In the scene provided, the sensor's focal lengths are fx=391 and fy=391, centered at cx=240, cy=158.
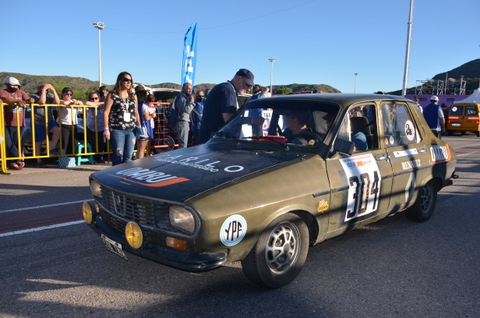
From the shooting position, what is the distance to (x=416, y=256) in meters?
3.82

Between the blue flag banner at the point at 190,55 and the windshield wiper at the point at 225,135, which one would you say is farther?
the blue flag banner at the point at 190,55

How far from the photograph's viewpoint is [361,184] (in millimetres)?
3619

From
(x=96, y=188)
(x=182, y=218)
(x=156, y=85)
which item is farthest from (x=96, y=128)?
(x=156, y=85)

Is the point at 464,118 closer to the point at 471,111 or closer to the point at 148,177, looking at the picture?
the point at 471,111

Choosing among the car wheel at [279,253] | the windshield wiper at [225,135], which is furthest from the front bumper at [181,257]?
the windshield wiper at [225,135]

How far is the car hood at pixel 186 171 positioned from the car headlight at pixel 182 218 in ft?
0.23

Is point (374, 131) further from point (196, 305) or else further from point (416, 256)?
point (196, 305)

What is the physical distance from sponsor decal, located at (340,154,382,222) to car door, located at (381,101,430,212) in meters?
0.36

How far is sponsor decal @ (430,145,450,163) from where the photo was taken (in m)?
4.78

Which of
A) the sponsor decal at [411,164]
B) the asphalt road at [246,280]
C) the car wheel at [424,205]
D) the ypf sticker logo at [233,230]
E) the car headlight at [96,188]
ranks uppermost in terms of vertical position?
the sponsor decal at [411,164]

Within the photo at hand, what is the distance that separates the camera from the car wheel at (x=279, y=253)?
2.83 metres

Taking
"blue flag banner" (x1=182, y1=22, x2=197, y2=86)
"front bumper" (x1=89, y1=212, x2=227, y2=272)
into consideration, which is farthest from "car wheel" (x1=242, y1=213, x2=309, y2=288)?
"blue flag banner" (x1=182, y1=22, x2=197, y2=86)

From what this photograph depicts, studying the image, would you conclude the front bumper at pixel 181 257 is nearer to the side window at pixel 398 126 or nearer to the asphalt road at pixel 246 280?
the asphalt road at pixel 246 280

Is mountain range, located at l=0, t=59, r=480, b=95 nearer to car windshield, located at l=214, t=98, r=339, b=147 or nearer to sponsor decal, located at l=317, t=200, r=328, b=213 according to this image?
car windshield, located at l=214, t=98, r=339, b=147
